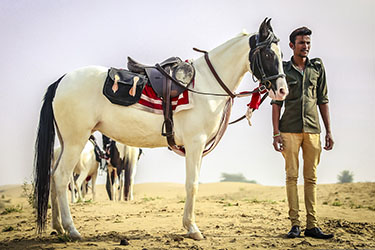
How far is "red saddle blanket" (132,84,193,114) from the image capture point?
577cm

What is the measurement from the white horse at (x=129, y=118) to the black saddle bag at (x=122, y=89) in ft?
0.37

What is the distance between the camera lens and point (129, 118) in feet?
18.9

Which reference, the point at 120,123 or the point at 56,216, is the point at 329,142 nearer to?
the point at 120,123

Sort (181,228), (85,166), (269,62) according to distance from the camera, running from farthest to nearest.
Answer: (85,166), (181,228), (269,62)

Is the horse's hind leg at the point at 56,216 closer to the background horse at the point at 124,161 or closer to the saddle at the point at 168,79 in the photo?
the saddle at the point at 168,79

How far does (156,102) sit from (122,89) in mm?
518

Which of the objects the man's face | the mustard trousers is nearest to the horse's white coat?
the man's face

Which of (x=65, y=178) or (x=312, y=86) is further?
(x=312, y=86)

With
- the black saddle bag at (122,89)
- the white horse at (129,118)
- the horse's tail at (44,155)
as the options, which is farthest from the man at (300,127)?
the horse's tail at (44,155)

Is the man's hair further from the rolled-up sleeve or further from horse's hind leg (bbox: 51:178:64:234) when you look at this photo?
horse's hind leg (bbox: 51:178:64:234)

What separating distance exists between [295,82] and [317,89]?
1.52 ft

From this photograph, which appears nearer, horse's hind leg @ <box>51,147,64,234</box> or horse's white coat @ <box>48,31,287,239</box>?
horse's white coat @ <box>48,31,287,239</box>

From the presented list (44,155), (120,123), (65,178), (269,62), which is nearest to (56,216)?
(65,178)

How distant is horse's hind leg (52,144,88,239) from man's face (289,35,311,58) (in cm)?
346
